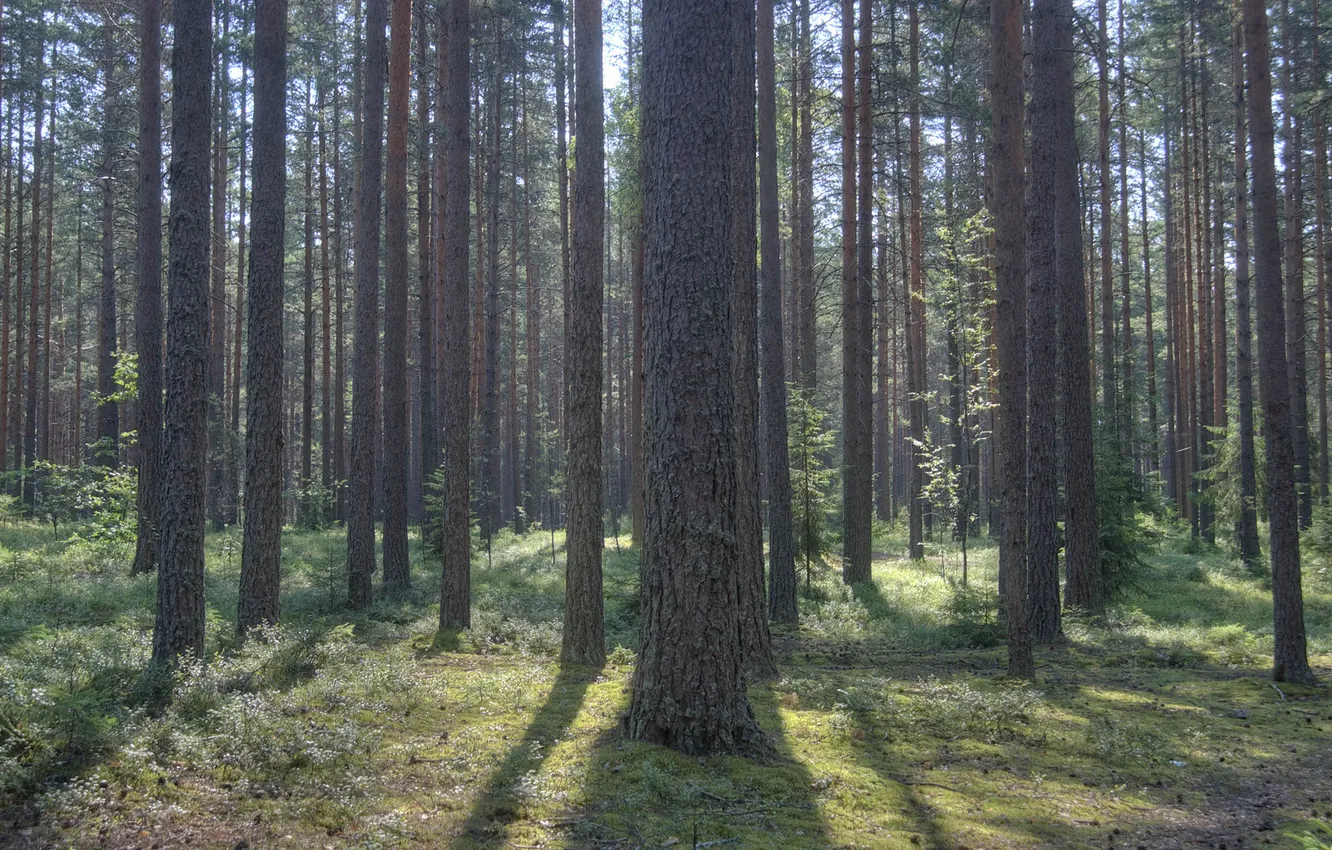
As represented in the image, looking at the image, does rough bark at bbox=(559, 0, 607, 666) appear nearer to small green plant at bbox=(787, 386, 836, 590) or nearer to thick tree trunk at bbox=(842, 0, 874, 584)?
small green plant at bbox=(787, 386, 836, 590)

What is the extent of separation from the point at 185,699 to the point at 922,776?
5247 millimetres

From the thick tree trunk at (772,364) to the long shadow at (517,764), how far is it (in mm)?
5222

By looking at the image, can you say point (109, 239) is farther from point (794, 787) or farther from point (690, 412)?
point (794, 787)

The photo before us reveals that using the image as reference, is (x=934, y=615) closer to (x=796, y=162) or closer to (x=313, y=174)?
(x=796, y=162)

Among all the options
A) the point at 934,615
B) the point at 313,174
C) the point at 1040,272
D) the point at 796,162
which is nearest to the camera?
the point at 1040,272

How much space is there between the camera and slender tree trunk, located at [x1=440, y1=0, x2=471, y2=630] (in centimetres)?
1115

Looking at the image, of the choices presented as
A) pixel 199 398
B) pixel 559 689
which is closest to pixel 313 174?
pixel 199 398

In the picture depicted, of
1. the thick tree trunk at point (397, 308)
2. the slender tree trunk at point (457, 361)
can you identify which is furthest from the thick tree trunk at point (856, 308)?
the thick tree trunk at point (397, 308)

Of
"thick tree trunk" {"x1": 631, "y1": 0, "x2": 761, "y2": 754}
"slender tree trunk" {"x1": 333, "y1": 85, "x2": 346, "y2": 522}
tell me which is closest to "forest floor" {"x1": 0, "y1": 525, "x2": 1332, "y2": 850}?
"thick tree trunk" {"x1": 631, "y1": 0, "x2": 761, "y2": 754}

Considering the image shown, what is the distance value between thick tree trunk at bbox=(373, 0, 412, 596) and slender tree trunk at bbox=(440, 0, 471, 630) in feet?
7.44

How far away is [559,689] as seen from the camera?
25.9 feet

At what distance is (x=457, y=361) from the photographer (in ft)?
37.0

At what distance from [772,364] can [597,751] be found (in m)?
8.14

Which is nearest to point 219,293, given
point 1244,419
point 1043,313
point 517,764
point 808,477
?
point 808,477
